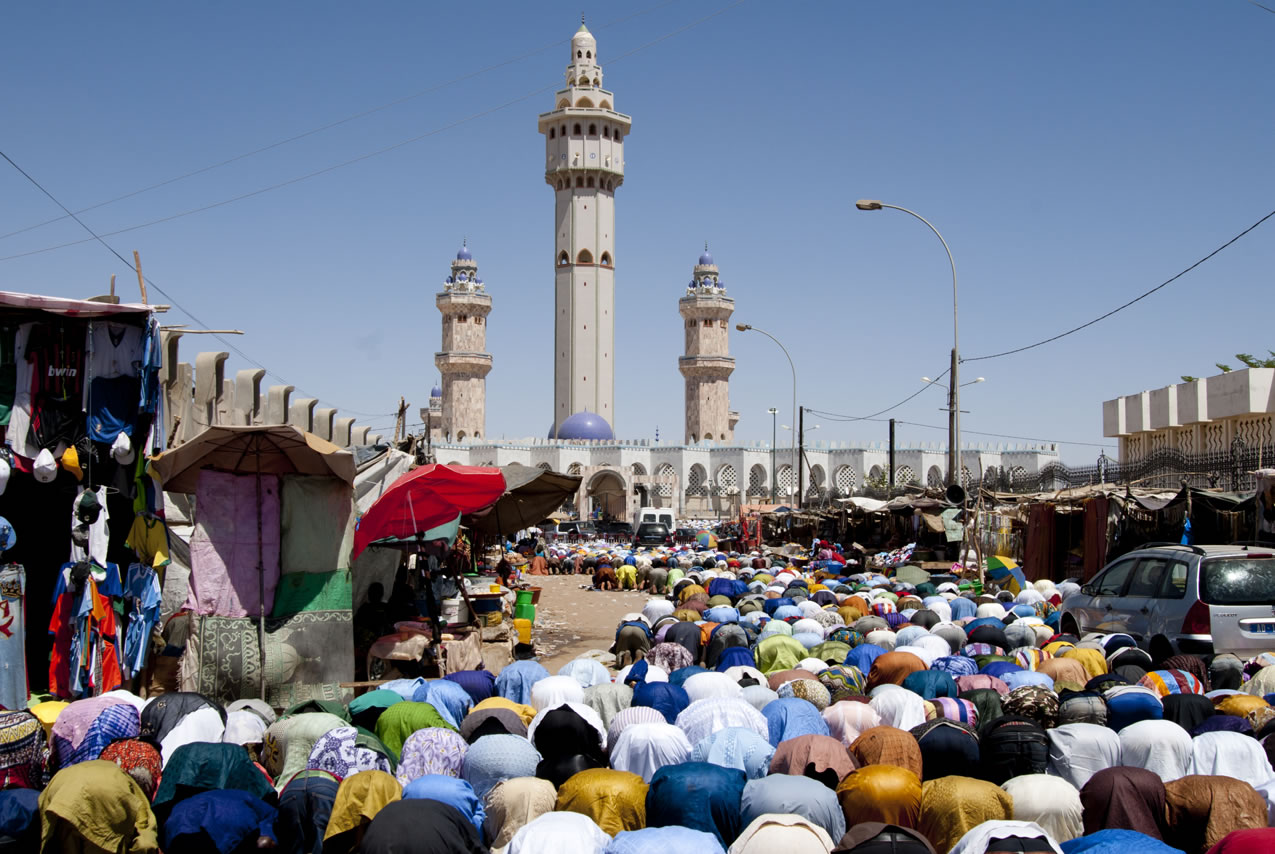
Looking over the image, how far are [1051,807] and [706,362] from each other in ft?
232

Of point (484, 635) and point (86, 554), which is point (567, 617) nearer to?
point (484, 635)

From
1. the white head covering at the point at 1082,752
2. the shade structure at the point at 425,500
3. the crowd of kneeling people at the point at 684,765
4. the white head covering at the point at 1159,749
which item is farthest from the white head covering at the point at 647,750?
the shade structure at the point at 425,500

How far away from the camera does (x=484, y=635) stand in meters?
14.0

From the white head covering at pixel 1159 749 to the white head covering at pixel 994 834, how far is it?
6.93 ft

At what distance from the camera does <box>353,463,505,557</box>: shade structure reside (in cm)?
1115

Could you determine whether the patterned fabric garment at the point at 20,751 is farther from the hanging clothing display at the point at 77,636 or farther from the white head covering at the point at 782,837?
the white head covering at the point at 782,837

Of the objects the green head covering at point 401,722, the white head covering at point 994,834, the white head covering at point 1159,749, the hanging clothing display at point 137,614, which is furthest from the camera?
the hanging clothing display at point 137,614

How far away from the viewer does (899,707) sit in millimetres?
8297

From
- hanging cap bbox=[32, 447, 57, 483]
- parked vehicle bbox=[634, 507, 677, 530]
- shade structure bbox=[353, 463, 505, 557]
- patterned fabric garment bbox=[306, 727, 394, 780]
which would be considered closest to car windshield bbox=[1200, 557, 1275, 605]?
shade structure bbox=[353, 463, 505, 557]

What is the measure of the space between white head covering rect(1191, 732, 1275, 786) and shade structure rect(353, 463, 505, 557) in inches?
269

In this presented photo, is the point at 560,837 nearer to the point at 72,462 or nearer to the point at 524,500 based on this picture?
the point at 72,462

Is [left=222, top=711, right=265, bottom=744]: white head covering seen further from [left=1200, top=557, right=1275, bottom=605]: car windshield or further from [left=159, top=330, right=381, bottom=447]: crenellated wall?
[left=1200, top=557, right=1275, bottom=605]: car windshield

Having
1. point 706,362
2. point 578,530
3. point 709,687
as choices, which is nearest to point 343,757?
point 709,687

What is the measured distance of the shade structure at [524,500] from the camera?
52.1ft
